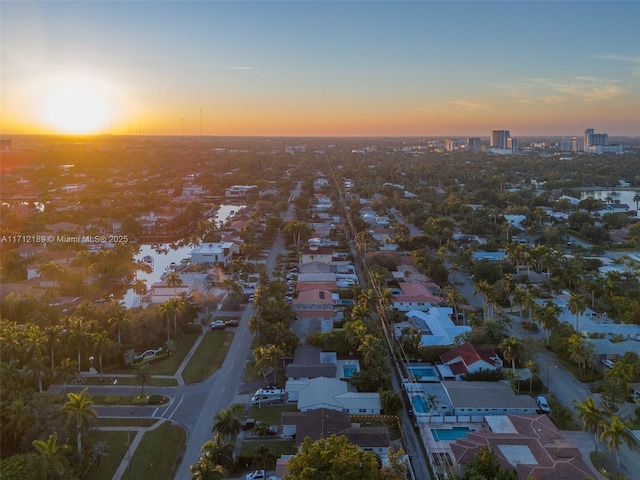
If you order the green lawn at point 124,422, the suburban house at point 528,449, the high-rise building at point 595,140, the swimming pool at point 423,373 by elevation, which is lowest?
the green lawn at point 124,422

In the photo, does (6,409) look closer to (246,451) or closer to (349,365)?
(246,451)

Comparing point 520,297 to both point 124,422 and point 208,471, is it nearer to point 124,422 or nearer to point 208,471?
point 208,471

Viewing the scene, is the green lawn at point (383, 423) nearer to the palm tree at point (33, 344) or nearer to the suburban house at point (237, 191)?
the palm tree at point (33, 344)

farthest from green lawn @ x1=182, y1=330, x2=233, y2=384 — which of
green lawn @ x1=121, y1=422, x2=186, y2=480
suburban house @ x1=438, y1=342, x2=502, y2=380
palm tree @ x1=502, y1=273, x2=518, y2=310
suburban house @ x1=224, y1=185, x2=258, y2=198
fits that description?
suburban house @ x1=224, y1=185, x2=258, y2=198

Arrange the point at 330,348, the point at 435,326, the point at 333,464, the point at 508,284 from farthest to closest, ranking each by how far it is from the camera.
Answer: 1. the point at 508,284
2. the point at 435,326
3. the point at 330,348
4. the point at 333,464

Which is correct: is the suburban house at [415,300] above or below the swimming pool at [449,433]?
above

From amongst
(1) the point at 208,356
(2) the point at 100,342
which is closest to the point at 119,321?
(2) the point at 100,342

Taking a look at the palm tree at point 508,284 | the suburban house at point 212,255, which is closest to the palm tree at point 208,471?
the palm tree at point 508,284
